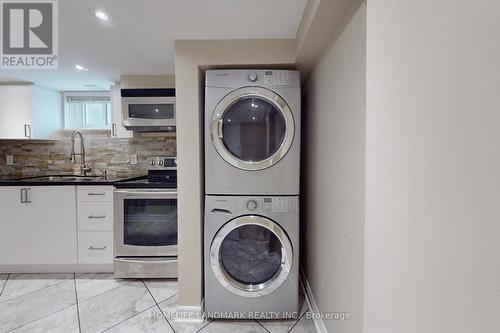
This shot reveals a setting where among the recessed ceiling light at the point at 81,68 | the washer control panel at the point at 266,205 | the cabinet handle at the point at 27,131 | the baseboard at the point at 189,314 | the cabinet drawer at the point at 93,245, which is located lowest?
the baseboard at the point at 189,314

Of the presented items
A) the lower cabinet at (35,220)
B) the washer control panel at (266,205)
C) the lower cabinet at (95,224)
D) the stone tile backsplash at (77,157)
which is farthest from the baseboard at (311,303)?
the lower cabinet at (35,220)

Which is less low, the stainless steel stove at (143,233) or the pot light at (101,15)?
the pot light at (101,15)

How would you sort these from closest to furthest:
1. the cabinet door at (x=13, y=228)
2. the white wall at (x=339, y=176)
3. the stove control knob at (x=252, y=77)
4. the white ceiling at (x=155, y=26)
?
the white wall at (x=339, y=176) → the white ceiling at (x=155, y=26) → the stove control knob at (x=252, y=77) → the cabinet door at (x=13, y=228)

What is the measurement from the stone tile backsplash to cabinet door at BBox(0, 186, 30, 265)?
2.21ft

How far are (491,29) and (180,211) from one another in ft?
5.67

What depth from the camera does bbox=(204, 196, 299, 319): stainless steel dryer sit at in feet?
5.54

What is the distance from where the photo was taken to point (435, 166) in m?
0.40

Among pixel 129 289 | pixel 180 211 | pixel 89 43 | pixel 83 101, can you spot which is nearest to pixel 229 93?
pixel 180 211

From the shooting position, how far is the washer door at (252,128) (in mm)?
1661

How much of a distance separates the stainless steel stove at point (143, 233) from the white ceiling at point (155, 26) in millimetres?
1146

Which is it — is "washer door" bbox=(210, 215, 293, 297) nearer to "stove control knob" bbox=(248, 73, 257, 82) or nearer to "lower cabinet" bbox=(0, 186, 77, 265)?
"stove control knob" bbox=(248, 73, 257, 82)

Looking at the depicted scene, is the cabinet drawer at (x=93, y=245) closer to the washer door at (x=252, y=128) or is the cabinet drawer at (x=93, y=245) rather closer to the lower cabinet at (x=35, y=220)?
the lower cabinet at (x=35, y=220)

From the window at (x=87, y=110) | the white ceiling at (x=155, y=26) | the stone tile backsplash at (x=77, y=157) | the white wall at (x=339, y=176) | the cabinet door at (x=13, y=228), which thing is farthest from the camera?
the window at (x=87, y=110)
